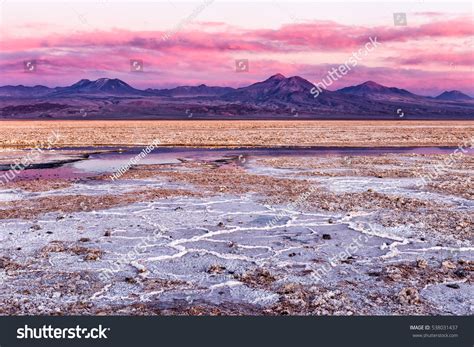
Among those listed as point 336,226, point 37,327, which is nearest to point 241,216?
point 336,226

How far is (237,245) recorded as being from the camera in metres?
9.16

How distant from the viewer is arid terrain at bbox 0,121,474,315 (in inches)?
260

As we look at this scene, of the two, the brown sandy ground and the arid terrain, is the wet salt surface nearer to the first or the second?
the arid terrain

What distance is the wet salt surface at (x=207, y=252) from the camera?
6762 mm

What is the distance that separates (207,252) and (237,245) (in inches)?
26.3

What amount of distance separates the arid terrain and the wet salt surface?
0.03 meters

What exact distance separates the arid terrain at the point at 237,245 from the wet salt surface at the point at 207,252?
0.03 meters
